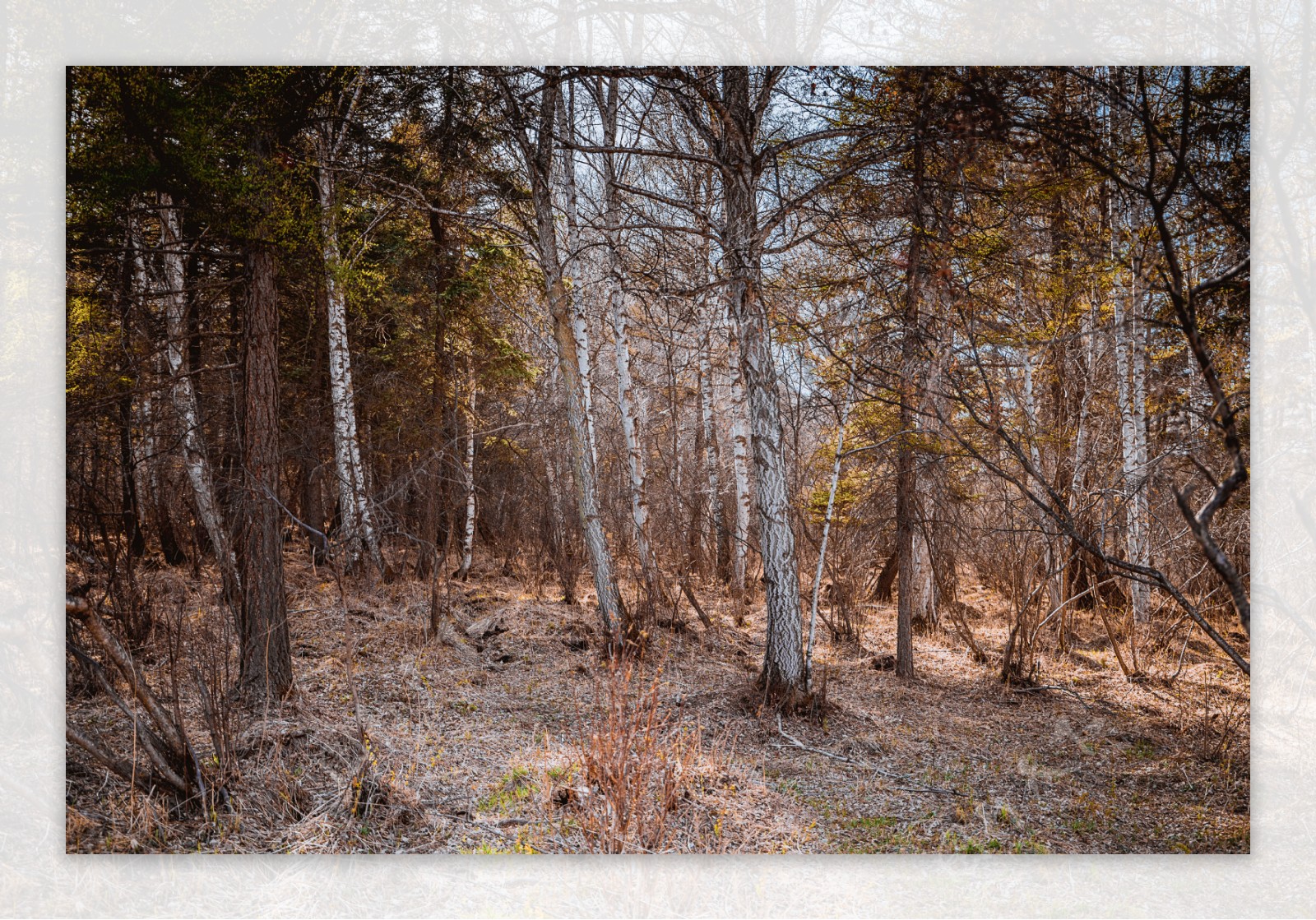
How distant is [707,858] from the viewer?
2883mm

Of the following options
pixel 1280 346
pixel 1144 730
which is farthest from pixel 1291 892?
pixel 1280 346

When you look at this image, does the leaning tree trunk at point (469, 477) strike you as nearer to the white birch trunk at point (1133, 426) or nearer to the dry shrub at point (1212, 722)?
the white birch trunk at point (1133, 426)

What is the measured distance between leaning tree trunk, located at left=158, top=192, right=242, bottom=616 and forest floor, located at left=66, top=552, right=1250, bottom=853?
341 mm

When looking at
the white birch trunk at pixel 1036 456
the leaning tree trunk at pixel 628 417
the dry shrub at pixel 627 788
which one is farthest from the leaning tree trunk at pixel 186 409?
the white birch trunk at pixel 1036 456

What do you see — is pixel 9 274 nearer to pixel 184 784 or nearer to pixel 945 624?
pixel 184 784

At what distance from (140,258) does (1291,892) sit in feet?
22.8

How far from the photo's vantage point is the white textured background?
283cm

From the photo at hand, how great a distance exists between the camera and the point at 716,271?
4.17 meters

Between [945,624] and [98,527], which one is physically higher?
[98,527]

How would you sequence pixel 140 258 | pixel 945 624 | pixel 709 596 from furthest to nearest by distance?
pixel 709 596
pixel 945 624
pixel 140 258

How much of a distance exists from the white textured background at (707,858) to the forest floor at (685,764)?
0.35 feet

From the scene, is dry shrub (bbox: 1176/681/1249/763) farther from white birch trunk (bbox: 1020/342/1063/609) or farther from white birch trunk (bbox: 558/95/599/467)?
white birch trunk (bbox: 558/95/599/467)

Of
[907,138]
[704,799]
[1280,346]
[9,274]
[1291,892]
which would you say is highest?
[907,138]

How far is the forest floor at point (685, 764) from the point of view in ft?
9.43
